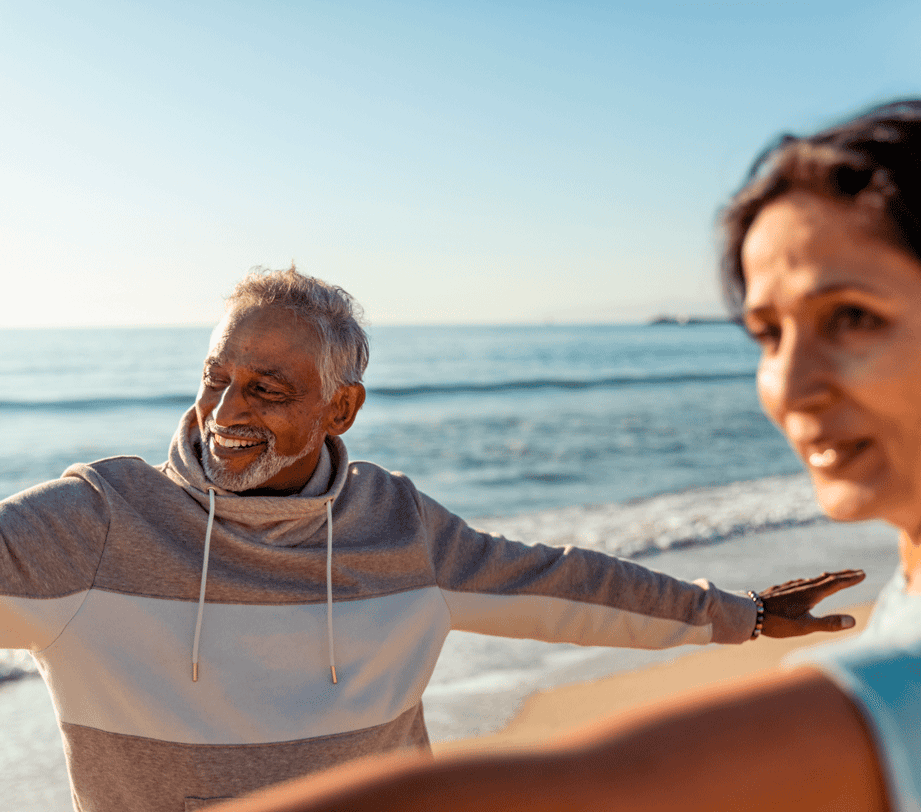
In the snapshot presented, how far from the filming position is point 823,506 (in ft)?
2.75

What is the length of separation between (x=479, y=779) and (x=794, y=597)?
214 cm

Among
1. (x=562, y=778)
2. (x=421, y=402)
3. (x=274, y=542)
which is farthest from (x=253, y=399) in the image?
(x=421, y=402)

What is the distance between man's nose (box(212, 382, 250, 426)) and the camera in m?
2.48

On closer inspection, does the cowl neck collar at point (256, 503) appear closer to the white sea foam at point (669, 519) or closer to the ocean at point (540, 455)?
the ocean at point (540, 455)

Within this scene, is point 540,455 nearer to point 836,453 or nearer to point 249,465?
point 249,465

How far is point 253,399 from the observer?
8.32ft

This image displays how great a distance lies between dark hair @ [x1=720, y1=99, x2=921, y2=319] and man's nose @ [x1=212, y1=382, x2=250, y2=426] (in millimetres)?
1905

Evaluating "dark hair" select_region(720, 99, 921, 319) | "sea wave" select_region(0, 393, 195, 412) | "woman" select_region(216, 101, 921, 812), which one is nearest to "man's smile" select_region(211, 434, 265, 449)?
"woman" select_region(216, 101, 921, 812)

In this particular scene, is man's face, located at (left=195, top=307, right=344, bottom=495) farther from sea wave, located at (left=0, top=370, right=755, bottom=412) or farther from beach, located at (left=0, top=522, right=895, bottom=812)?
sea wave, located at (left=0, top=370, right=755, bottom=412)

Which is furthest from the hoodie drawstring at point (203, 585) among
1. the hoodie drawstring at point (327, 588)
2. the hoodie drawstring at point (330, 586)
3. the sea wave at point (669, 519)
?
the sea wave at point (669, 519)

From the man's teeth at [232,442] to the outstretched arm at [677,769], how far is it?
201cm

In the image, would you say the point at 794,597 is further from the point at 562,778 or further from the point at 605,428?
the point at 605,428

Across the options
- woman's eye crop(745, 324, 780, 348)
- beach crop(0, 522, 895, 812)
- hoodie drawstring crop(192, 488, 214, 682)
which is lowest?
beach crop(0, 522, 895, 812)

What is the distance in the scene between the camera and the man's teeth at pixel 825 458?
0.80m
